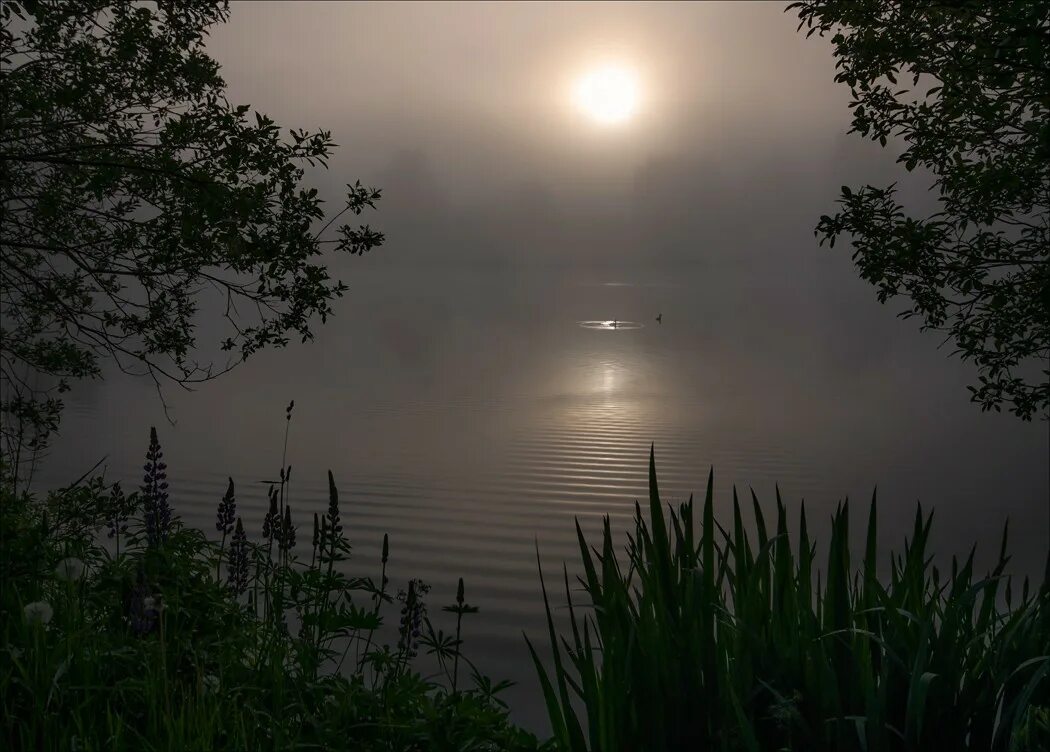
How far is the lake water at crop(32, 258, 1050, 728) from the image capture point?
15680mm

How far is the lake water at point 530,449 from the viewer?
617 inches

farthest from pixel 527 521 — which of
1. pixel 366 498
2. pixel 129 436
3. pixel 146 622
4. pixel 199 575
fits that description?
pixel 129 436

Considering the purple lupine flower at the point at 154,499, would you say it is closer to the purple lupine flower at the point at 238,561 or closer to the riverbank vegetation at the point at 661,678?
the riverbank vegetation at the point at 661,678

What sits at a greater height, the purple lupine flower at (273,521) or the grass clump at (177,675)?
the purple lupine flower at (273,521)

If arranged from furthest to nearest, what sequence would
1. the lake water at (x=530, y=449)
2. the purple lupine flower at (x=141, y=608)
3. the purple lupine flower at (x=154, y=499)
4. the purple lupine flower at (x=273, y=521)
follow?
the lake water at (x=530, y=449)
the purple lupine flower at (x=273, y=521)
the purple lupine flower at (x=154, y=499)
the purple lupine flower at (x=141, y=608)

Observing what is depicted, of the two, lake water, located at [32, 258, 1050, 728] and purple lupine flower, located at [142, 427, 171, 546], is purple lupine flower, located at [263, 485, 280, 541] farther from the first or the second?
lake water, located at [32, 258, 1050, 728]

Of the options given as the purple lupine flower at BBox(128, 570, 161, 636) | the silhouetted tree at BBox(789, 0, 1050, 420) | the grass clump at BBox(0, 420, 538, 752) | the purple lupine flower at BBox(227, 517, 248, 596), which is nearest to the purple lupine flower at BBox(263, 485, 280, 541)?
the grass clump at BBox(0, 420, 538, 752)

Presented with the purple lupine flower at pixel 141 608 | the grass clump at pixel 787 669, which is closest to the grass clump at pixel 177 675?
the purple lupine flower at pixel 141 608

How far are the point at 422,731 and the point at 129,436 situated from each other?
25.6m

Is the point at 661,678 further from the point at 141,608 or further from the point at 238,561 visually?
the point at 238,561

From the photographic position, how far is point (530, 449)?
2455 cm

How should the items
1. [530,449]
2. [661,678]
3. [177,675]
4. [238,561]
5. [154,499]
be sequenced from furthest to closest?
[530,449]
[238,561]
[154,499]
[177,675]
[661,678]

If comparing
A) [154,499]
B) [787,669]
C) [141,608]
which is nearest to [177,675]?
[141,608]

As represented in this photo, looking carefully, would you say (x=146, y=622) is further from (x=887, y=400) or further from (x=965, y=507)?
(x=887, y=400)
